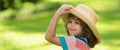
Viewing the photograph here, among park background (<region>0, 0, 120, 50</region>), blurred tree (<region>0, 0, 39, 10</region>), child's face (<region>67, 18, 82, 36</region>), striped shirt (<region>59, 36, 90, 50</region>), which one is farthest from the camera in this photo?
blurred tree (<region>0, 0, 39, 10</region>)

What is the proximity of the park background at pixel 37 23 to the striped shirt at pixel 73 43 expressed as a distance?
10.7 ft

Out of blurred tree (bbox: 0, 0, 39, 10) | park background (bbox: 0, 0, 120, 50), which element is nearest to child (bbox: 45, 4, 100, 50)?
park background (bbox: 0, 0, 120, 50)

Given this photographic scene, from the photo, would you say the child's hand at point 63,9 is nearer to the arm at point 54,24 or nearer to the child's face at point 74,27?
the arm at point 54,24

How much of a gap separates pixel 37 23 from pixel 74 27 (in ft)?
29.7

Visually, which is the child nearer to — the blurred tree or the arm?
the arm

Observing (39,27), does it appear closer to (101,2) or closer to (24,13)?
(24,13)

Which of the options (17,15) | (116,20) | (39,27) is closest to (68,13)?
(39,27)

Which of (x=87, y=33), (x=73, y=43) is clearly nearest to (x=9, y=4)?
(x=87, y=33)

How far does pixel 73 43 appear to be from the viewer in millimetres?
4953

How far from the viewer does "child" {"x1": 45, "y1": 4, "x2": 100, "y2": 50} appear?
498 cm

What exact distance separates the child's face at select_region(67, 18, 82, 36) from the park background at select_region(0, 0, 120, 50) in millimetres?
3163

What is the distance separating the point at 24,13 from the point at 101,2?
3.56 meters

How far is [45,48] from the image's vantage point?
979cm

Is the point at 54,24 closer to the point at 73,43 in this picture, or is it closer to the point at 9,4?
the point at 73,43
